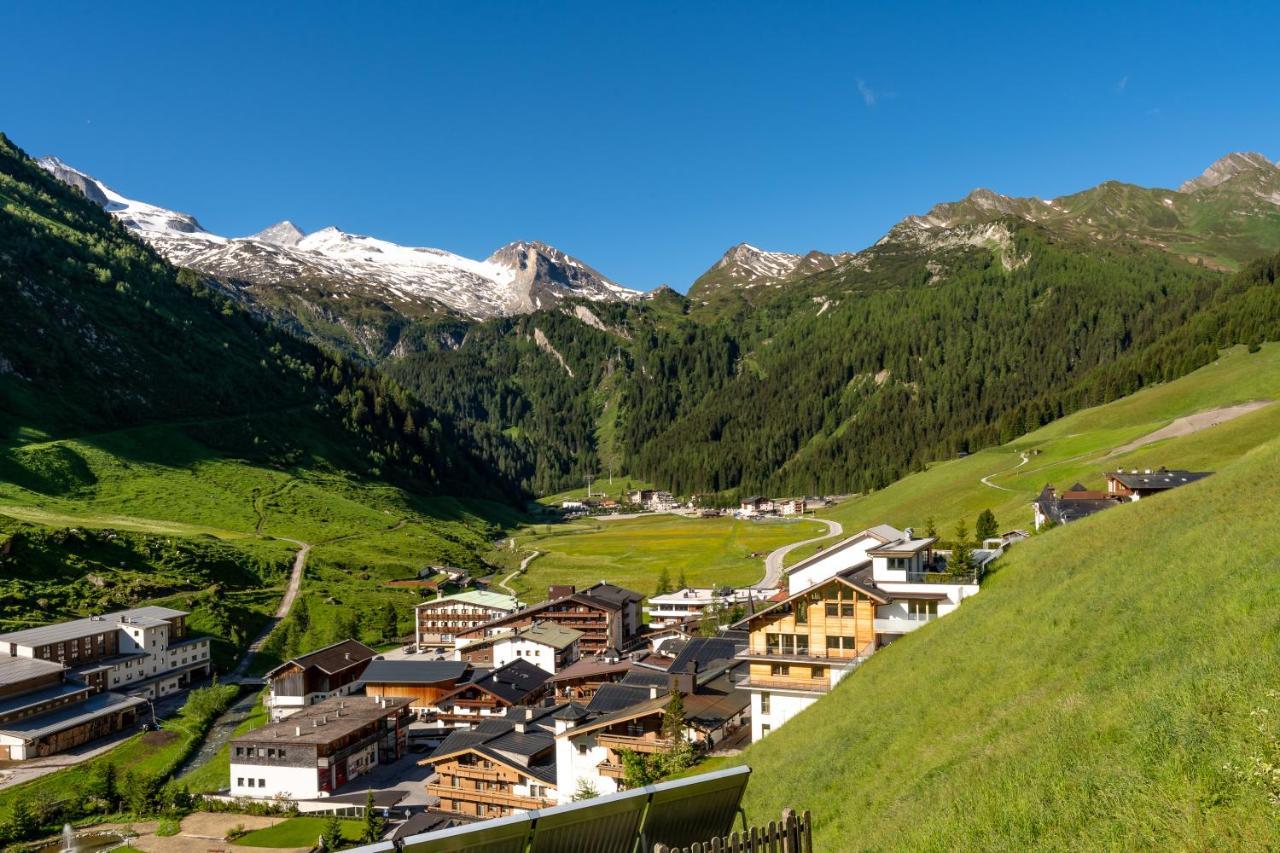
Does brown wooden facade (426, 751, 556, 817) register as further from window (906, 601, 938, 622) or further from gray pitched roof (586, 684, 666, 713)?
window (906, 601, 938, 622)

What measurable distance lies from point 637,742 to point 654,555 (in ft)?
354

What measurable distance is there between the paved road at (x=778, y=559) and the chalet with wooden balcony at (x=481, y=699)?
40.1m

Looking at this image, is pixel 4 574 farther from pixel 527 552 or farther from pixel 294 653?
pixel 527 552

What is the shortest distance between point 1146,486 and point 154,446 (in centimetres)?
17482

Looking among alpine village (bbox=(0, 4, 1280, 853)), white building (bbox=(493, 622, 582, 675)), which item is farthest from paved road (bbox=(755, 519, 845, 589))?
white building (bbox=(493, 622, 582, 675))

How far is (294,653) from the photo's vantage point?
96.0 metres

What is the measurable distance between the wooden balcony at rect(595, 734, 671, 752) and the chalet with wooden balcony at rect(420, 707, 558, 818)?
6259 millimetres

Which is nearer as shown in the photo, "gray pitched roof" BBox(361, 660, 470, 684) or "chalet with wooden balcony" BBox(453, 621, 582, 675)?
"gray pitched roof" BBox(361, 660, 470, 684)

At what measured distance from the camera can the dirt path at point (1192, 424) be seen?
123 meters

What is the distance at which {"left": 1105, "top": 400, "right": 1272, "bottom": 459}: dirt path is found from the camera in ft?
403

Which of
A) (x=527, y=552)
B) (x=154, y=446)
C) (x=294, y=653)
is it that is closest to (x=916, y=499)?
(x=527, y=552)

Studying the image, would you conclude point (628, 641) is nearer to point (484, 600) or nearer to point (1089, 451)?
point (484, 600)

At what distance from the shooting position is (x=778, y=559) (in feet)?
424

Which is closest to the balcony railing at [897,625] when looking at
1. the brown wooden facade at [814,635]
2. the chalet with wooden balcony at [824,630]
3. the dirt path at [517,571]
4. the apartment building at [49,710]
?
the chalet with wooden balcony at [824,630]
